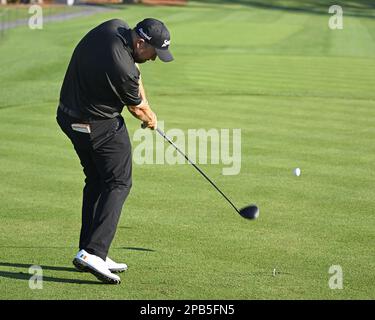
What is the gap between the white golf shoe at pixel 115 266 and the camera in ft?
28.1

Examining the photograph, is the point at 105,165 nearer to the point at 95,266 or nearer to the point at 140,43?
the point at 95,266

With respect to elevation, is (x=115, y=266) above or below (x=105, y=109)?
below

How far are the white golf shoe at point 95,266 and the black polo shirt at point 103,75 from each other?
1.34 metres

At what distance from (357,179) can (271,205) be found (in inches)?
79.6

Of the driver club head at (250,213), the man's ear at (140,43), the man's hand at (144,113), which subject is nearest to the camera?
the man's ear at (140,43)

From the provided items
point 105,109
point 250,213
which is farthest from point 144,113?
point 250,213

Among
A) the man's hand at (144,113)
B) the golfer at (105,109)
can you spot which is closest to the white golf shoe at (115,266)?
the golfer at (105,109)

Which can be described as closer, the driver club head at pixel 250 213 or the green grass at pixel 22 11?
the driver club head at pixel 250 213

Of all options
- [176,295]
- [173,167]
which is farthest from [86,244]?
[173,167]

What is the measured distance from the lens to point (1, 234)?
1004 centimetres

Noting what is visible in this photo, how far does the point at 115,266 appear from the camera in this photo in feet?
28.4

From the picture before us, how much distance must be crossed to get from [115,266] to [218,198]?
3.54 meters

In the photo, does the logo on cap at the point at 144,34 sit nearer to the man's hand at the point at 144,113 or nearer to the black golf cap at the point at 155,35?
the black golf cap at the point at 155,35

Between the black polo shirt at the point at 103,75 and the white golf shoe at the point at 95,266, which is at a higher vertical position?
the black polo shirt at the point at 103,75
